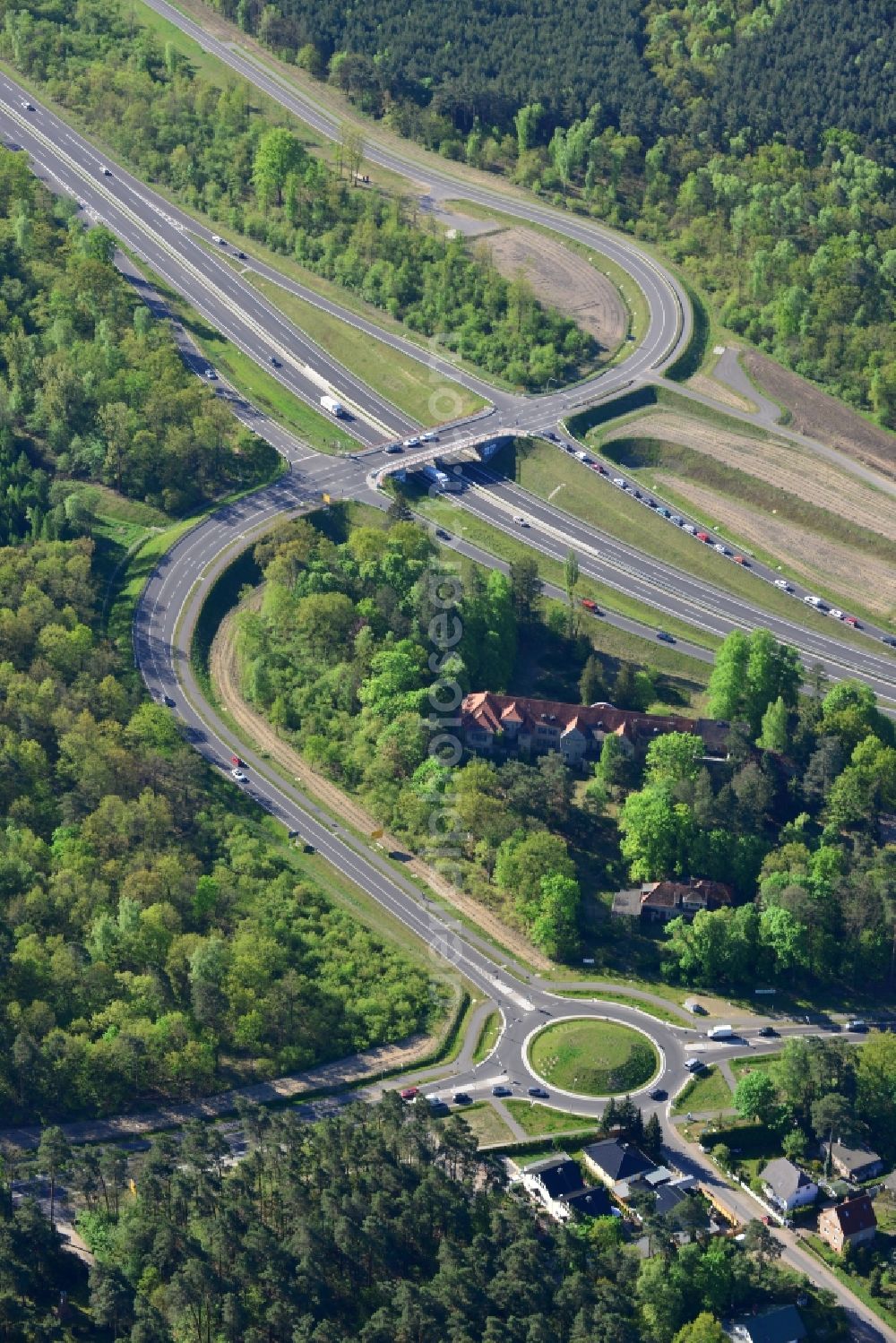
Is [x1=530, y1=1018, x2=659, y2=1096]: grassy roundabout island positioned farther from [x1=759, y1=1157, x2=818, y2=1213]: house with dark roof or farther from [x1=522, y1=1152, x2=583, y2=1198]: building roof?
[x1=759, y1=1157, x2=818, y2=1213]: house with dark roof

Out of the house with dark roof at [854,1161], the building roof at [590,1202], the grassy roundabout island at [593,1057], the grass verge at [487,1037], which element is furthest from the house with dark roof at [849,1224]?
the grass verge at [487,1037]

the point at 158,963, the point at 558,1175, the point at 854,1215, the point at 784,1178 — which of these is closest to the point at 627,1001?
the point at 784,1178

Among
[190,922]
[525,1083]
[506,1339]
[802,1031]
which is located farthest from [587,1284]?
[190,922]

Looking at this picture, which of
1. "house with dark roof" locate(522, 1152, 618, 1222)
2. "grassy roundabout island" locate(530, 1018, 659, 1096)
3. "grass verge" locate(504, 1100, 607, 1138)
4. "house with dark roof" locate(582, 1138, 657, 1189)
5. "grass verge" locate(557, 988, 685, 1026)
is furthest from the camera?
"grass verge" locate(557, 988, 685, 1026)

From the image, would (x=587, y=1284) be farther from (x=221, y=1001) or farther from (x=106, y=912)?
(x=106, y=912)

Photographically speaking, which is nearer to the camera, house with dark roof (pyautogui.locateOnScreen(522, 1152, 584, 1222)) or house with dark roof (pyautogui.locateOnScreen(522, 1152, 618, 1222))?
house with dark roof (pyautogui.locateOnScreen(522, 1152, 618, 1222))

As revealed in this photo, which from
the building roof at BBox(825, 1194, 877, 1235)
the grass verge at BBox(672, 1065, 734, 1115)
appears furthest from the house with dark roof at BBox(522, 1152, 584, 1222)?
the building roof at BBox(825, 1194, 877, 1235)
